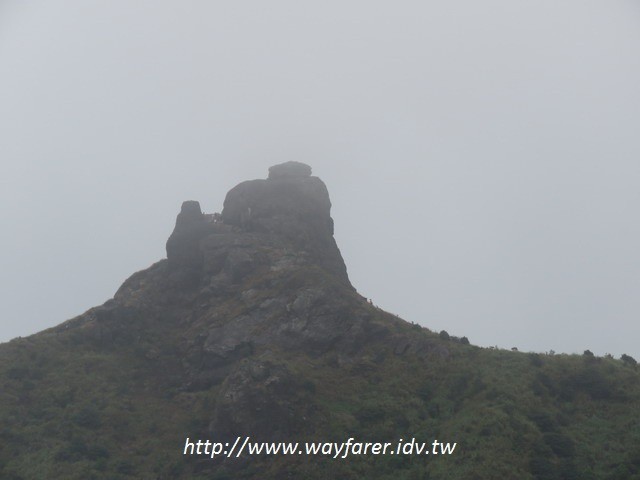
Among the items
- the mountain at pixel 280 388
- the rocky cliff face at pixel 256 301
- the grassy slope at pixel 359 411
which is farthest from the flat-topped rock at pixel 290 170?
the grassy slope at pixel 359 411

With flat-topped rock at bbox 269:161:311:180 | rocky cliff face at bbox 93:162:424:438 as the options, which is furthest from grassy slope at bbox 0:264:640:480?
flat-topped rock at bbox 269:161:311:180

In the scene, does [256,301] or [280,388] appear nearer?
[280,388]

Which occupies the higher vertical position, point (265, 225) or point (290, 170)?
point (290, 170)

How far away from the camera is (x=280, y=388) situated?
213 ft

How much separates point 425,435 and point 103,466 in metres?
27.0

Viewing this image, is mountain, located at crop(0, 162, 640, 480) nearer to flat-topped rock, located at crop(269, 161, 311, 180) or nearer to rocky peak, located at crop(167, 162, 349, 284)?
rocky peak, located at crop(167, 162, 349, 284)

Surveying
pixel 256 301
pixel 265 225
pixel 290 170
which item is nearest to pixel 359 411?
pixel 256 301

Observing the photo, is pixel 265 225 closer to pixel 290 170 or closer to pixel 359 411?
pixel 290 170

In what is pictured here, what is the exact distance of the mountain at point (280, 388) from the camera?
2322 inches

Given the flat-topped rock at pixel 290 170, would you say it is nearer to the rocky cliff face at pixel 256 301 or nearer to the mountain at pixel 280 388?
the rocky cliff face at pixel 256 301

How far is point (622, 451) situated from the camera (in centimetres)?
5638

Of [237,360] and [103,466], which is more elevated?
[237,360]

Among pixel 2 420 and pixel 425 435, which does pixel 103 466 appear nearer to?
pixel 2 420

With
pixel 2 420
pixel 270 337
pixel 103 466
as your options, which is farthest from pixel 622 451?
pixel 2 420
